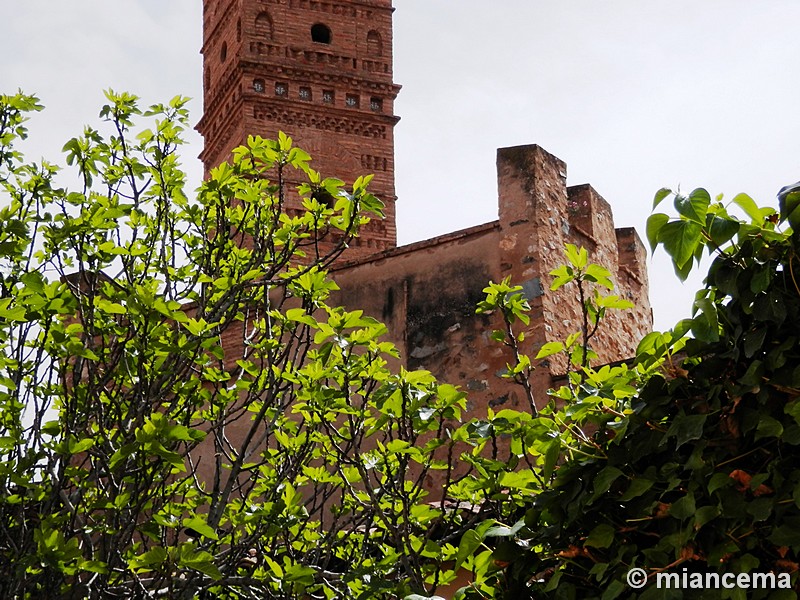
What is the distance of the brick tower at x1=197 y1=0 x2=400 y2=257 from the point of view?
19.0 m

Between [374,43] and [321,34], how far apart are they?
1005 millimetres

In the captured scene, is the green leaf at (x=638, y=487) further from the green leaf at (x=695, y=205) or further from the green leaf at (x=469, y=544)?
the green leaf at (x=695, y=205)

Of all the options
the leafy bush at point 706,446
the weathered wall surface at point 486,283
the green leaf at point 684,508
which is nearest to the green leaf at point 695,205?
the leafy bush at point 706,446

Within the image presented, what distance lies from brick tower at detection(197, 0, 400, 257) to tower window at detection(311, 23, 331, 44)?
0.7 inches

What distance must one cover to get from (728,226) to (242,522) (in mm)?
2639

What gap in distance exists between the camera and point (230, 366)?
31.5 feet

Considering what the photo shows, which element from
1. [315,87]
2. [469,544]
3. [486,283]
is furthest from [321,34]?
[469,544]

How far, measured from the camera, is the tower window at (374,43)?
2027cm

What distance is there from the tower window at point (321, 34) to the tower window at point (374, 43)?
29.9 inches

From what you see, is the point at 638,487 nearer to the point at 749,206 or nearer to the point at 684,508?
the point at 684,508

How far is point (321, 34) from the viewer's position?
20.4 metres

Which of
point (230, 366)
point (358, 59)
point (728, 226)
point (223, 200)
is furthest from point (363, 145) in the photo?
point (728, 226)

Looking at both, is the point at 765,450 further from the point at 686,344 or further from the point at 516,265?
the point at 516,265

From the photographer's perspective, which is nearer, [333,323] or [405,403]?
[405,403]
